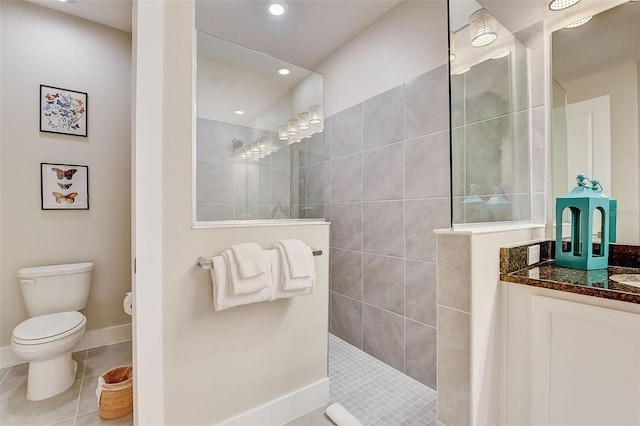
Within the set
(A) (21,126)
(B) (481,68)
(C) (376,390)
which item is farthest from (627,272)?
(A) (21,126)

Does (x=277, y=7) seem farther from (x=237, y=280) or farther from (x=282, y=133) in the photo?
(x=237, y=280)

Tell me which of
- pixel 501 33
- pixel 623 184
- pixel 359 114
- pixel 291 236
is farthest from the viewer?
pixel 359 114

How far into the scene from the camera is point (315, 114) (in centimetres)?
209

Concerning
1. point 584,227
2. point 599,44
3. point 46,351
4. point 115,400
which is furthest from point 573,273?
point 46,351

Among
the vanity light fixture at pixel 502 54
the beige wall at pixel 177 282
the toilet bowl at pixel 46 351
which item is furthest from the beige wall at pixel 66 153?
the vanity light fixture at pixel 502 54

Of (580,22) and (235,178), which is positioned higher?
(580,22)

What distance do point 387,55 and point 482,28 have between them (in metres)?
0.92

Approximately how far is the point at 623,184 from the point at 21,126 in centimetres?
383

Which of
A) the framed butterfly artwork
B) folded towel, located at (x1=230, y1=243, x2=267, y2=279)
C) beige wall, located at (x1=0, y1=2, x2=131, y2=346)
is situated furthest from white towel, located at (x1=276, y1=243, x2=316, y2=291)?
the framed butterfly artwork

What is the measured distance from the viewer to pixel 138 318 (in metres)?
1.19

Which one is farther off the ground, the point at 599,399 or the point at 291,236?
the point at 291,236

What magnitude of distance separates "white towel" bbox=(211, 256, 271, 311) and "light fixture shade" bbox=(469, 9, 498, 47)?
153 centimetres

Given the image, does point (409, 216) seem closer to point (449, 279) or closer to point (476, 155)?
point (476, 155)

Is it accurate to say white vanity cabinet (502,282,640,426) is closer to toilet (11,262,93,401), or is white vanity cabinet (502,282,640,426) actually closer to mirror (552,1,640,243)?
mirror (552,1,640,243)
